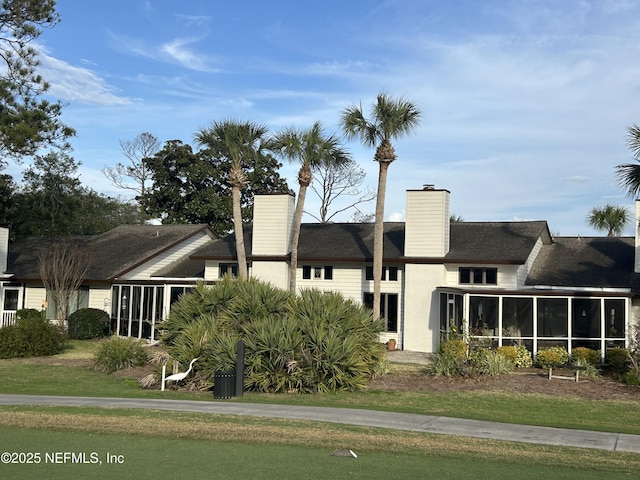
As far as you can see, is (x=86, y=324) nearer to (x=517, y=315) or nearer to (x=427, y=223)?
(x=427, y=223)

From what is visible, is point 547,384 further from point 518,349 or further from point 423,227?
point 423,227

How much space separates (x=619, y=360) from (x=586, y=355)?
5.49ft

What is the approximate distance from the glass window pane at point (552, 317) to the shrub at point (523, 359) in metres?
1.68

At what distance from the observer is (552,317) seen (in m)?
25.9

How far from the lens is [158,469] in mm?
9406

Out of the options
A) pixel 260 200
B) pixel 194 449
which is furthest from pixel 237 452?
pixel 260 200

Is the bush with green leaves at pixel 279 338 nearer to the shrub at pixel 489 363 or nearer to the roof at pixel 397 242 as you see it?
the shrub at pixel 489 363

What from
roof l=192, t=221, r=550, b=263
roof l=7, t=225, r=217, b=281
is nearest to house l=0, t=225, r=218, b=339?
roof l=7, t=225, r=217, b=281

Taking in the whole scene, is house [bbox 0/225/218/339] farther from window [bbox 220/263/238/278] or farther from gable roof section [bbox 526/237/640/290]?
gable roof section [bbox 526/237/640/290]

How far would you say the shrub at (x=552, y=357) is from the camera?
912 inches

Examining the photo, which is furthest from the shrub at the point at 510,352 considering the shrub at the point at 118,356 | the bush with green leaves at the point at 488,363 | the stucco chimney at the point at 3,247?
the stucco chimney at the point at 3,247

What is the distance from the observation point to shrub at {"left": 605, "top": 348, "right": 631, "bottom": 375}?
21.1 m

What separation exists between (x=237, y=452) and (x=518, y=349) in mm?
15602

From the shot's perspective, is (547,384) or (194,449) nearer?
(194,449)
